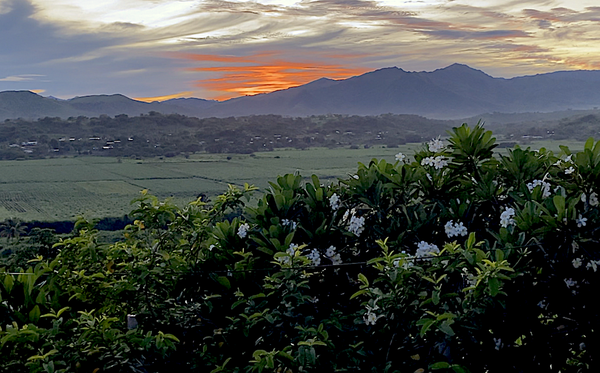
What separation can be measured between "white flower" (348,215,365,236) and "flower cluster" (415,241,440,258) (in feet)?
1.20

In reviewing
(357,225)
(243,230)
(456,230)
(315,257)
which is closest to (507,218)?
(456,230)

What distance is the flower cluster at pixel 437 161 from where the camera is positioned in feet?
11.3

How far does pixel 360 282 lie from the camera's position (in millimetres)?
3400

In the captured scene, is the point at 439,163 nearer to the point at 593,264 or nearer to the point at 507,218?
the point at 507,218

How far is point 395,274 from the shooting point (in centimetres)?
279

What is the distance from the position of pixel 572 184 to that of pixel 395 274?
4.21 feet

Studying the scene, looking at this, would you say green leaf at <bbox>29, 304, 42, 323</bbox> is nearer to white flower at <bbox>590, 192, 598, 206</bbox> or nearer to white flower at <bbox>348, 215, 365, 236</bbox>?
white flower at <bbox>348, 215, 365, 236</bbox>

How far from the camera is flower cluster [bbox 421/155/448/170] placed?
346 centimetres

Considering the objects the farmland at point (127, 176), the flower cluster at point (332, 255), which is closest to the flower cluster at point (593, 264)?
the flower cluster at point (332, 255)

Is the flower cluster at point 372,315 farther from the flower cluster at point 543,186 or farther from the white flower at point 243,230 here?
the flower cluster at point 543,186

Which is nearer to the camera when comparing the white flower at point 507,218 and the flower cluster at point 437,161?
the white flower at point 507,218

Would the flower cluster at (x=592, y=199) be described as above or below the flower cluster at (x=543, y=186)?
below

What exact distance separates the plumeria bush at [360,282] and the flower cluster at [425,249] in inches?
A: 0.5

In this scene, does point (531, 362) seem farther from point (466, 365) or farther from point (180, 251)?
point (180, 251)
